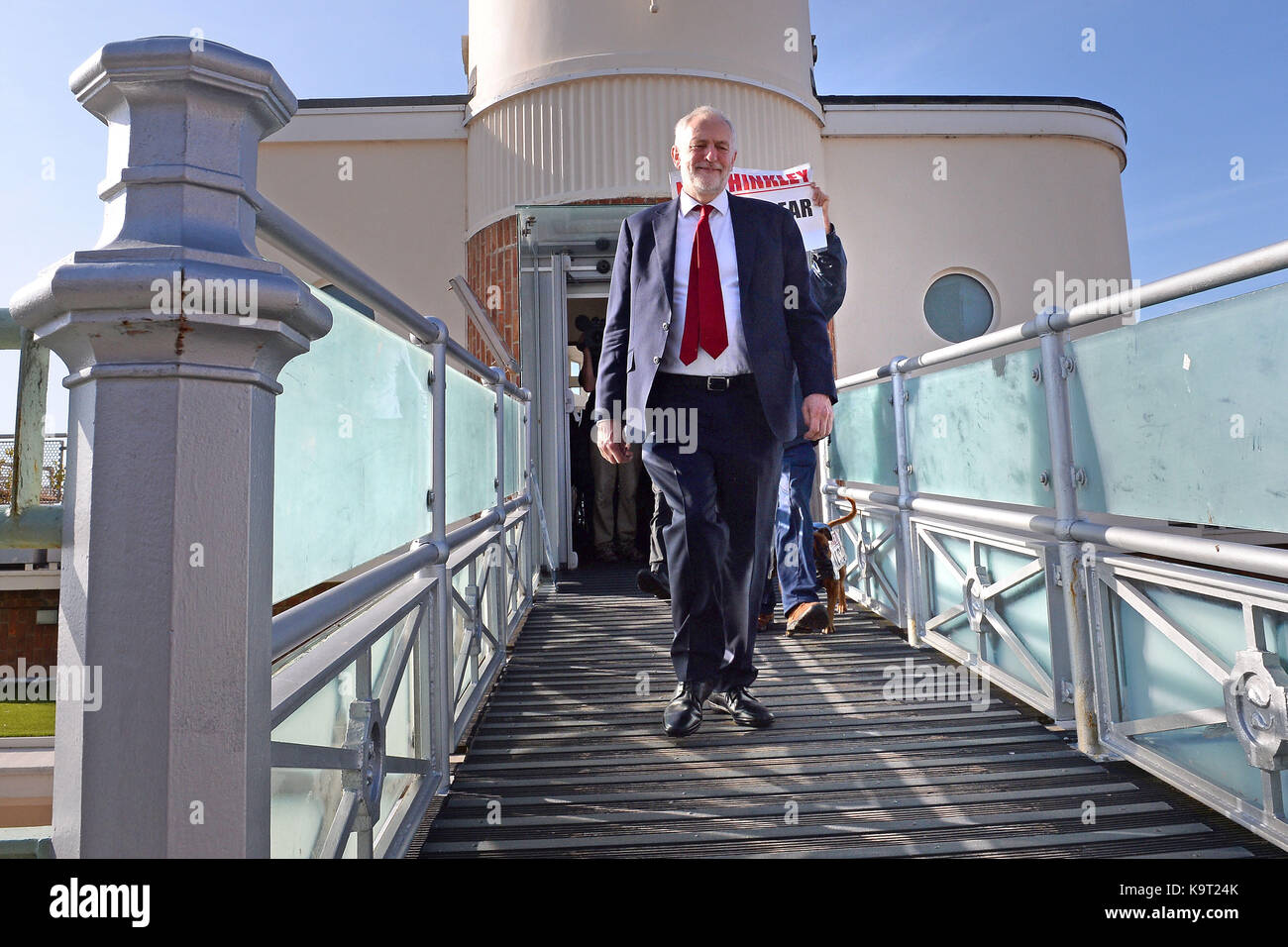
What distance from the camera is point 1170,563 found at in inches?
89.1

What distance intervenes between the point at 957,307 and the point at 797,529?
6801mm

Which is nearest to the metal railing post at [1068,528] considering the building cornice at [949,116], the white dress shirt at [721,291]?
the white dress shirt at [721,291]

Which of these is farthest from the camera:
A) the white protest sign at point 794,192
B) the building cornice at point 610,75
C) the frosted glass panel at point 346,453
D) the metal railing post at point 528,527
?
the building cornice at point 610,75

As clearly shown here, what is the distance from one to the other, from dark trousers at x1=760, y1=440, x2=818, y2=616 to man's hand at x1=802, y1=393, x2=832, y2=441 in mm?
1438

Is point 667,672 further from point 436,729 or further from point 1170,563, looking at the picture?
point 1170,563

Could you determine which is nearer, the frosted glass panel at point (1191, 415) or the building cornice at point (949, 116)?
the frosted glass panel at point (1191, 415)

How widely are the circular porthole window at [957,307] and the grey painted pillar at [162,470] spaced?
972 cm

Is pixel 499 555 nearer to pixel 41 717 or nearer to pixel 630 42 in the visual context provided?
pixel 41 717

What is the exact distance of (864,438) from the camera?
198 inches

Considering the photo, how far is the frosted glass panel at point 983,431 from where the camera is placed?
9.75ft

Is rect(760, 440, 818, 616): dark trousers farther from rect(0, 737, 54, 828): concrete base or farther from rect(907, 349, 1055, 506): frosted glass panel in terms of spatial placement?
rect(0, 737, 54, 828): concrete base

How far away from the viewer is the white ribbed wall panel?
8.15 meters

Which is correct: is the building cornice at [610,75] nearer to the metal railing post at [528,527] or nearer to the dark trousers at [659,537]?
the metal railing post at [528,527]

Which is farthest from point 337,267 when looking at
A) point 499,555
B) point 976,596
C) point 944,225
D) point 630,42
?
point 944,225
